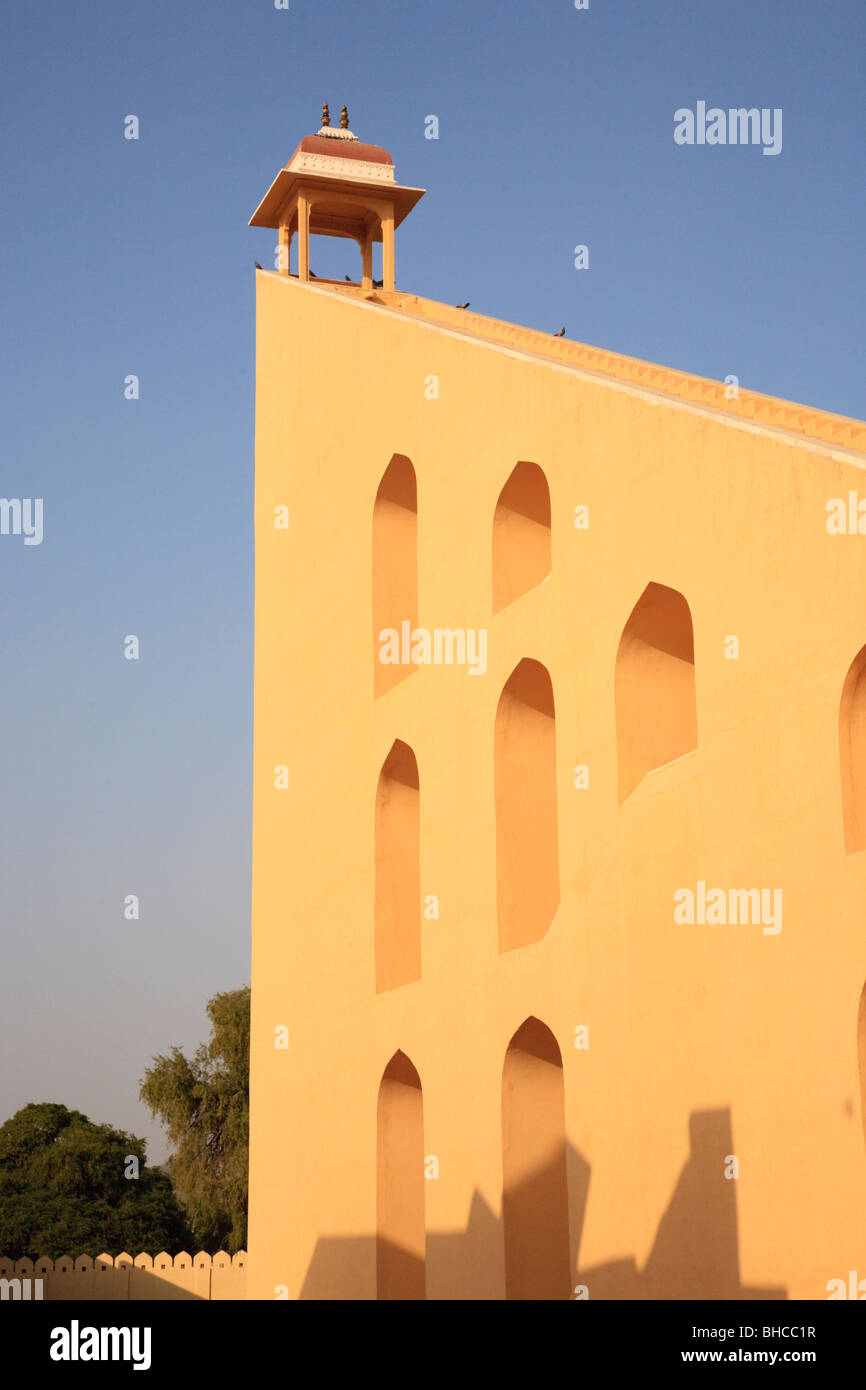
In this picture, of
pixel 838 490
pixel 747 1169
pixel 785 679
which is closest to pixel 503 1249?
pixel 747 1169

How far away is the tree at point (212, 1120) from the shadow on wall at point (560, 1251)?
44.5ft

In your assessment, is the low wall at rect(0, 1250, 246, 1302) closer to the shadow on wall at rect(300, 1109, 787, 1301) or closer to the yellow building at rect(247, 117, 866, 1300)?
the yellow building at rect(247, 117, 866, 1300)

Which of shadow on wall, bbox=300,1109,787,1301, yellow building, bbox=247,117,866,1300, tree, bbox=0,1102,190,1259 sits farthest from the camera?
tree, bbox=0,1102,190,1259

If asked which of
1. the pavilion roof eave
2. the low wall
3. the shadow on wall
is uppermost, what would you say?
the pavilion roof eave

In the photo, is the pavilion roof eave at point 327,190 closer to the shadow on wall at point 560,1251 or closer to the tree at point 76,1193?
the shadow on wall at point 560,1251

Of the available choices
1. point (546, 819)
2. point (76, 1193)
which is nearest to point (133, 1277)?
point (76, 1193)

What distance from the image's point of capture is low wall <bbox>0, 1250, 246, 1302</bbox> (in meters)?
18.7

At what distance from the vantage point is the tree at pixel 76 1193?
2500 cm

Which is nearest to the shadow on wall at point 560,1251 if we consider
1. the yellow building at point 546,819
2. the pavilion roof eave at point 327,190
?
the yellow building at point 546,819

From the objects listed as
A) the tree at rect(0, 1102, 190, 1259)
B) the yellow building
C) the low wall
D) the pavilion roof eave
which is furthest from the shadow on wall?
the tree at rect(0, 1102, 190, 1259)

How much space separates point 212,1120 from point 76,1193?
229 centimetres

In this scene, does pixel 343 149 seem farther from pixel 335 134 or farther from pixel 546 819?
pixel 546 819

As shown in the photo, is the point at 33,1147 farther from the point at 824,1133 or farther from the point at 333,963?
the point at 824,1133

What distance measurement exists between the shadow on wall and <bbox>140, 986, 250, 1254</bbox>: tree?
13569 millimetres
